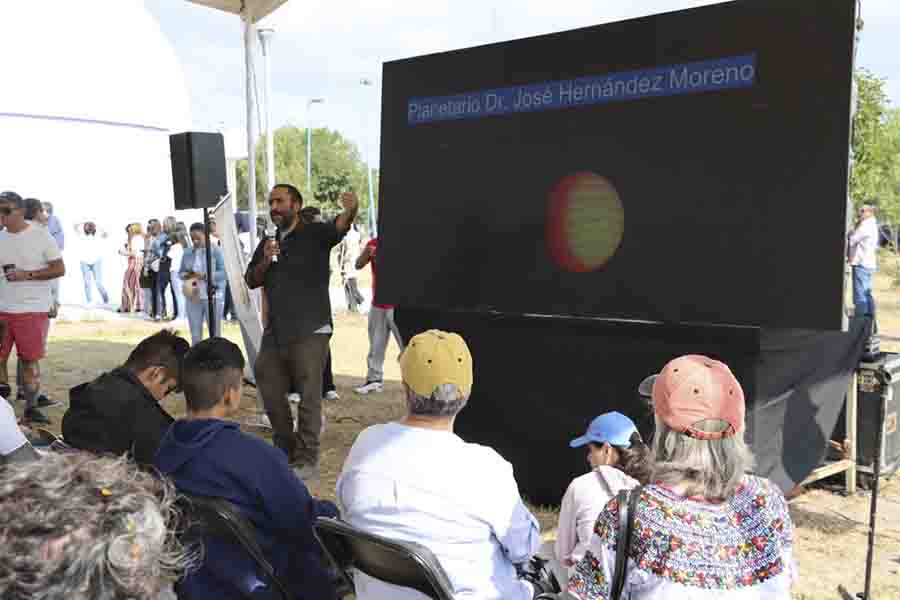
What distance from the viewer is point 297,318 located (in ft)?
18.5

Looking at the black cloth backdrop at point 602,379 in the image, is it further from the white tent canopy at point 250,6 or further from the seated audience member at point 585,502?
the white tent canopy at point 250,6

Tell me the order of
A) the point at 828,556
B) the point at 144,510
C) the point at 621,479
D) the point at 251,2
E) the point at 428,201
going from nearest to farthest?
the point at 144,510 → the point at 621,479 → the point at 828,556 → the point at 428,201 → the point at 251,2

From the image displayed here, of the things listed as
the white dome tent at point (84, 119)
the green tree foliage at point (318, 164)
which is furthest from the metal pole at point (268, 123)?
the green tree foliage at point (318, 164)

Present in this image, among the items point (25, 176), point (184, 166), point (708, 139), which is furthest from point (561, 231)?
point (25, 176)

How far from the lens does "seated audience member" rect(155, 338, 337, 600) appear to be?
8.11 feet

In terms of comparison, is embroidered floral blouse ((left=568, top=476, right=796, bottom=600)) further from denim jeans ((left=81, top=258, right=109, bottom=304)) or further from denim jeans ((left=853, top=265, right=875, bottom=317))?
denim jeans ((left=81, top=258, right=109, bottom=304))

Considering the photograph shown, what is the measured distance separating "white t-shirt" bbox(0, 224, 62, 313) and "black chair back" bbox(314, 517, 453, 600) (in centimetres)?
529

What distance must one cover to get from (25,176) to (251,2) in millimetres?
16950

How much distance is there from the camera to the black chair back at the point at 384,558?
2.11 metres

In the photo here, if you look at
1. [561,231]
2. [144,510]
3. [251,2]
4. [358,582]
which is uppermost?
[251,2]

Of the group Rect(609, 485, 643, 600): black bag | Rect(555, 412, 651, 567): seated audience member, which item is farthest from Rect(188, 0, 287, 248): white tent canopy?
Rect(609, 485, 643, 600): black bag

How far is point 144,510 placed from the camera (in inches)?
41.4

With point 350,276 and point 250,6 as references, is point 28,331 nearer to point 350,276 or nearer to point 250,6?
point 250,6

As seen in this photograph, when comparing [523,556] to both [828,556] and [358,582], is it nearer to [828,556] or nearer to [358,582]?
[358,582]
